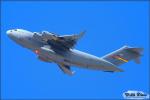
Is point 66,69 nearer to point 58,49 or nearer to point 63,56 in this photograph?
point 63,56

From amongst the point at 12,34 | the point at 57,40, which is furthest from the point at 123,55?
A: the point at 12,34

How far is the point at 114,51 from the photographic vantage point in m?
44.5

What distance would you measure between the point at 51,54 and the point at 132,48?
29.0 feet

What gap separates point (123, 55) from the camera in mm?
44031

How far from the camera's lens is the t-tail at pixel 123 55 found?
42.9 meters

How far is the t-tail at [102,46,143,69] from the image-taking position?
4294 cm

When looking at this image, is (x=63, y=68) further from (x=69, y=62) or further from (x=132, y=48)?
(x=132, y=48)

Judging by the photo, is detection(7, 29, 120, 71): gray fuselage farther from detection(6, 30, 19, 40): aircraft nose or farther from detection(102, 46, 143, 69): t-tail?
detection(102, 46, 143, 69): t-tail

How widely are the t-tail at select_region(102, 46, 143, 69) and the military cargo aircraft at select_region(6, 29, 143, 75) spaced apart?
1.19 m

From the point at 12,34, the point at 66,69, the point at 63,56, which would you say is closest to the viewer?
the point at 63,56

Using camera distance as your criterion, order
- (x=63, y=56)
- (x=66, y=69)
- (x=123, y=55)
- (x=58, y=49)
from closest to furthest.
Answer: (x=63, y=56) < (x=58, y=49) < (x=66, y=69) < (x=123, y=55)

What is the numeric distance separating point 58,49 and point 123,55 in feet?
23.9

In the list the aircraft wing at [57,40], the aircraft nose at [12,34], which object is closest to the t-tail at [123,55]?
the aircraft wing at [57,40]

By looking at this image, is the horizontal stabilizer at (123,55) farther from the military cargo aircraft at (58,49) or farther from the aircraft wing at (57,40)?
the aircraft wing at (57,40)
